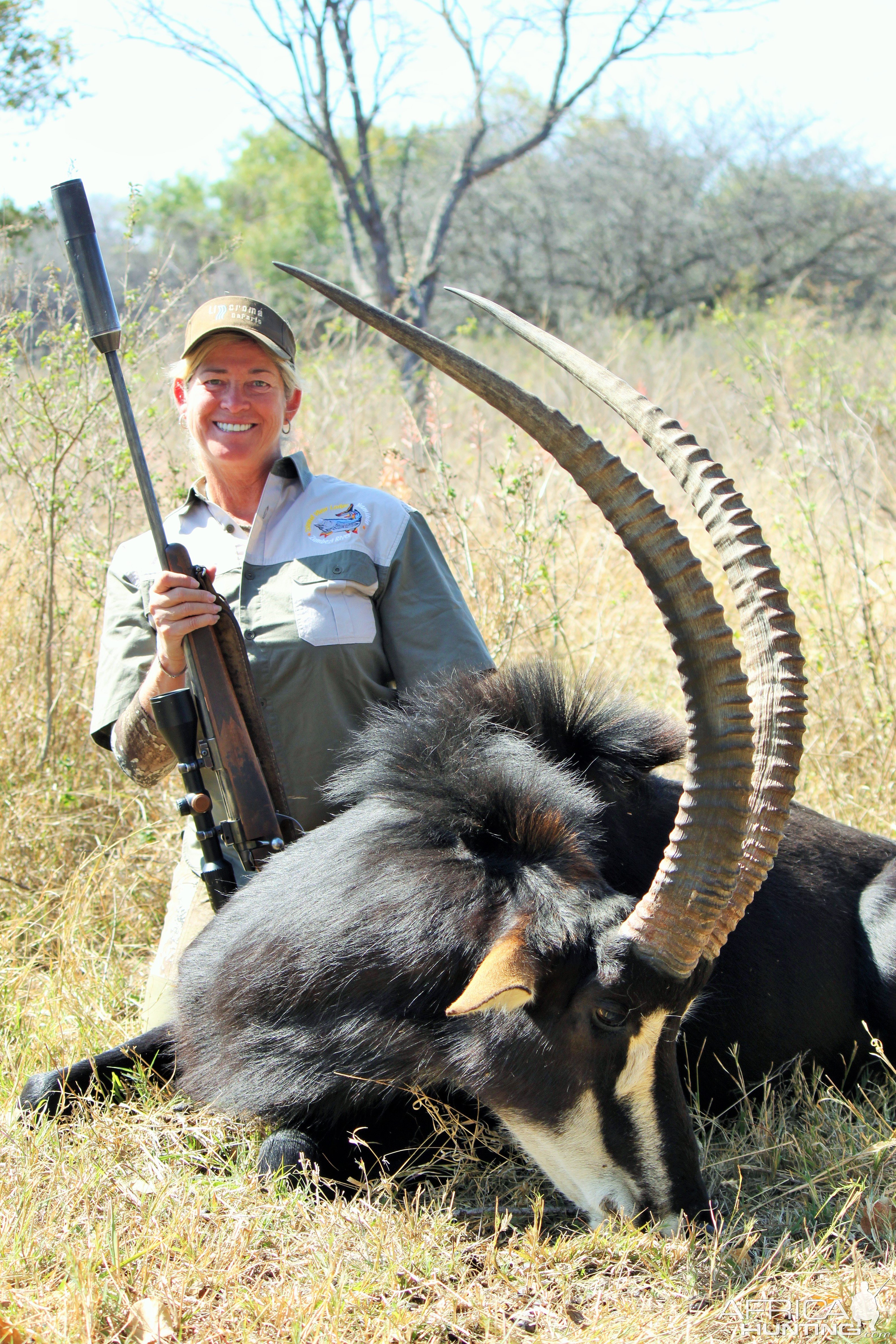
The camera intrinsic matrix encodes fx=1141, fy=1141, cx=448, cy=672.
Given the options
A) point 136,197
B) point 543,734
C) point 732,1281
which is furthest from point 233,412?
point 732,1281

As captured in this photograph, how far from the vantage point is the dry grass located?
2.29 m

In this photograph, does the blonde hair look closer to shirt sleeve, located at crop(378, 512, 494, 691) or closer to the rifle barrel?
the rifle barrel

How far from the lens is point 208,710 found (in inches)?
121

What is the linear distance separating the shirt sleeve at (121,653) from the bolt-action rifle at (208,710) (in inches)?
15.8

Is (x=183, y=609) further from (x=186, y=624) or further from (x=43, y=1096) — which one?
(x=43, y=1096)

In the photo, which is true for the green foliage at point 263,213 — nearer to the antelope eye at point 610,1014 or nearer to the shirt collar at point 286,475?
the shirt collar at point 286,475

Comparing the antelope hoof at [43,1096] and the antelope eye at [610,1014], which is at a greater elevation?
the antelope eye at [610,1014]

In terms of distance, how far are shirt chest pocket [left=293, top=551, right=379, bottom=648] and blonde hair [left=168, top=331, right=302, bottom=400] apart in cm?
66

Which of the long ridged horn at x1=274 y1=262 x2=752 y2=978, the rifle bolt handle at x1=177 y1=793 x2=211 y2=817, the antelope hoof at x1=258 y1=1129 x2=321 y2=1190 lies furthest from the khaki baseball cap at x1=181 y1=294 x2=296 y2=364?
the antelope hoof at x1=258 y1=1129 x2=321 y2=1190

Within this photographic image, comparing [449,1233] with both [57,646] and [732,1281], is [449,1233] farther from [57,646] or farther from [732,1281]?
[57,646]

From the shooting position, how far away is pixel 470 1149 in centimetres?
278

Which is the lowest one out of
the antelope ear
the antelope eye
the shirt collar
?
the antelope eye

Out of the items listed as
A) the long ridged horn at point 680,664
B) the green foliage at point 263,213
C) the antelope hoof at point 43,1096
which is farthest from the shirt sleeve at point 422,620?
the green foliage at point 263,213

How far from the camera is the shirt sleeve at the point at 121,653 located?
3.52 metres
